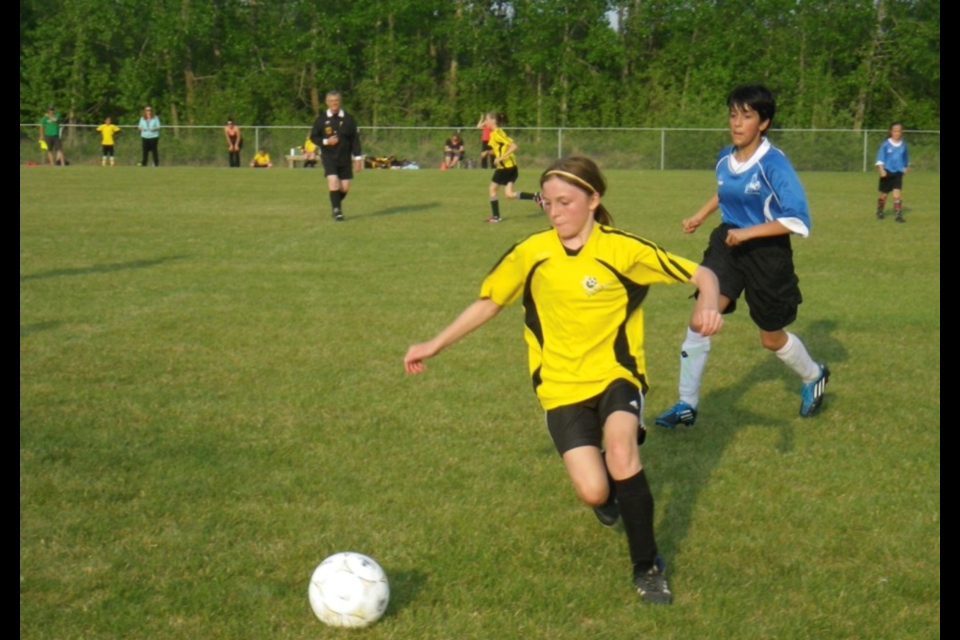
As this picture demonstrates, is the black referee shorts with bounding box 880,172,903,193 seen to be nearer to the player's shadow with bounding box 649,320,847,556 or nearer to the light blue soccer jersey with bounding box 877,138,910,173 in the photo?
the light blue soccer jersey with bounding box 877,138,910,173

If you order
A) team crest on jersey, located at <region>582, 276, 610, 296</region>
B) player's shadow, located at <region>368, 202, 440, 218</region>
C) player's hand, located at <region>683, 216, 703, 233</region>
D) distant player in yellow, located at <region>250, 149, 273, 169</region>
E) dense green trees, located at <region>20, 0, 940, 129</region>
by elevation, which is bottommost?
team crest on jersey, located at <region>582, 276, 610, 296</region>

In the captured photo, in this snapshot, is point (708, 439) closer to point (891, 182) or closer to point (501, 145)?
point (501, 145)

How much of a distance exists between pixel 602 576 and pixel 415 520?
911 millimetres

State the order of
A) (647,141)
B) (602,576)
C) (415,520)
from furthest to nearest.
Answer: (647,141), (415,520), (602,576)

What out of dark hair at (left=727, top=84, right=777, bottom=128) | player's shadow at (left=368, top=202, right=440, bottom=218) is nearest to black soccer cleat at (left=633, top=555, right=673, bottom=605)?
dark hair at (left=727, top=84, right=777, bottom=128)

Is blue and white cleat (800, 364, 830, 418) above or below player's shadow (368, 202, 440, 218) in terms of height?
below

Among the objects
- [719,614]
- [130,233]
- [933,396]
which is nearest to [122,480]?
[719,614]

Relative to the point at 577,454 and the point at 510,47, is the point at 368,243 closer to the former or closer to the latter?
the point at 577,454

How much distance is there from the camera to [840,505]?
4.96 m

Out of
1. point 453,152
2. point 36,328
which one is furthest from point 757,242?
point 453,152

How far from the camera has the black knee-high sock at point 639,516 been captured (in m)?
3.99

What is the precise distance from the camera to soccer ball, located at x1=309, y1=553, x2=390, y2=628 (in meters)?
3.69

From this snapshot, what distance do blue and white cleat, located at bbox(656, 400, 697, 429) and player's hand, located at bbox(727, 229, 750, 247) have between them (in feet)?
3.09

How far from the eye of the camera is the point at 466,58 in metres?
52.3
